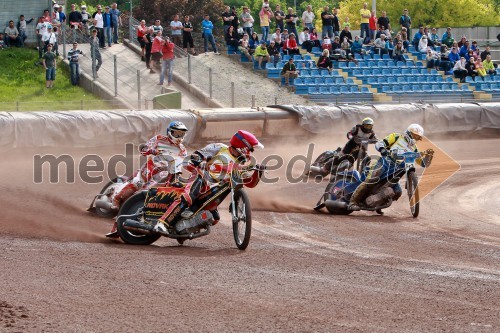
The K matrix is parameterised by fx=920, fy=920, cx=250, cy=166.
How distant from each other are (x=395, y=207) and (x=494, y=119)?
15291 mm

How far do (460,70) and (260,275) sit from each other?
29424 millimetres

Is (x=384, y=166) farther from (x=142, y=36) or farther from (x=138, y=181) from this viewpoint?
(x=142, y=36)

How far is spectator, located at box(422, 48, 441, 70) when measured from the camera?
38.0 metres

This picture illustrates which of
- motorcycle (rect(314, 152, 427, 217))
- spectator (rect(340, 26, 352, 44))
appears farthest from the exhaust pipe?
spectator (rect(340, 26, 352, 44))

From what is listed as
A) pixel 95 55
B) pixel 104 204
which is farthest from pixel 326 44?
pixel 104 204

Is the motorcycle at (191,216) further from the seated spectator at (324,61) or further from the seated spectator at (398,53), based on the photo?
the seated spectator at (398,53)

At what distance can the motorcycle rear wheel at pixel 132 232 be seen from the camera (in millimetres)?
11898

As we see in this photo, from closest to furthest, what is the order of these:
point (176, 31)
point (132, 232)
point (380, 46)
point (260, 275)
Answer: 1. point (260, 275)
2. point (132, 232)
3. point (176, 31)
4. point (380, 46)

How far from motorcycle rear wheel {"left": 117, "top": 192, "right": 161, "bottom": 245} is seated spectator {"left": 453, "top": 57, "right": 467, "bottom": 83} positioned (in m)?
27.6

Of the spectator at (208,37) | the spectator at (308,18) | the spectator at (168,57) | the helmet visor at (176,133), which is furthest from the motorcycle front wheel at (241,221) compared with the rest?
the spectator at (308,18)

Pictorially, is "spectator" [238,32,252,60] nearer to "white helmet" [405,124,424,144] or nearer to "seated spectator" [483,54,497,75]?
"seated spectator" [483,54,497,75]

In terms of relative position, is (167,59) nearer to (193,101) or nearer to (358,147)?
(193,101)

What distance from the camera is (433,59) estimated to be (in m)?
38.0

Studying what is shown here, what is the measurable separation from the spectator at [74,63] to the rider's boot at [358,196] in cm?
1614
